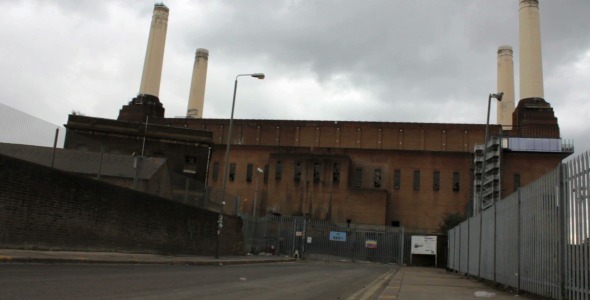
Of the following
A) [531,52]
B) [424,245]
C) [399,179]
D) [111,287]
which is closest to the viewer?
[111,287]

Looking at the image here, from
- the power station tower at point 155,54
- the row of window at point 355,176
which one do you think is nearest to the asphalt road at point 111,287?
the row of window at point 355,176

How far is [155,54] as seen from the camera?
270ft

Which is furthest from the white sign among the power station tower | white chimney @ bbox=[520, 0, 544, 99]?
the power station tower

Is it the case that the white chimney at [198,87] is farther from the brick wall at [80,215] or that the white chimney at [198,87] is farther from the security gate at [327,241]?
the brick wall at [80,215]

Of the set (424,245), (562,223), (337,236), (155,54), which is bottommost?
(562,223)

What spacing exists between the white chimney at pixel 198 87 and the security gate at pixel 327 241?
49533 mm

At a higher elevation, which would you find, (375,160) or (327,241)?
(375,160)

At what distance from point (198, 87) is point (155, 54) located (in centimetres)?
1281

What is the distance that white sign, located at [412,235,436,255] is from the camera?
1853 inches

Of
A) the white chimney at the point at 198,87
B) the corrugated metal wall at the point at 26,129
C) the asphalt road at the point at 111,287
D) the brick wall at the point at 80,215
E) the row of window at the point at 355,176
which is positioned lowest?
the asphalt road at the point at 111,287

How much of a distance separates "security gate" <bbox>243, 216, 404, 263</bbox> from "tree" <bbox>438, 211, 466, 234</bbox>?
14.3m

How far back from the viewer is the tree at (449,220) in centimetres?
6300

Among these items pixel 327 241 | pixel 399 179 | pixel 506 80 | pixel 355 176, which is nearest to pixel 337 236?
pixel 327 241

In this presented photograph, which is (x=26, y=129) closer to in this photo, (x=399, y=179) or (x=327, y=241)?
(x=327, y=241)
